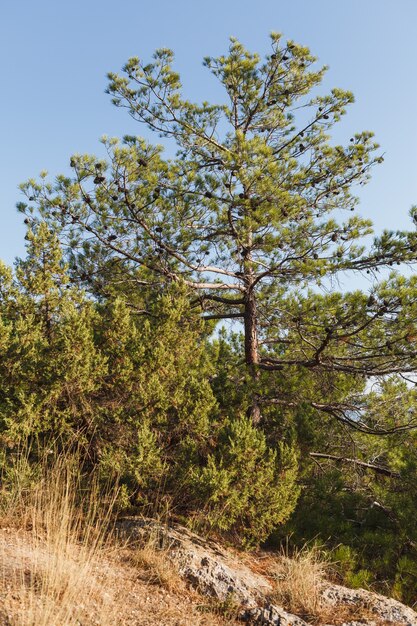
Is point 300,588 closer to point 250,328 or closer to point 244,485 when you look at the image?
point 244,485

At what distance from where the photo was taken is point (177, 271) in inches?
313

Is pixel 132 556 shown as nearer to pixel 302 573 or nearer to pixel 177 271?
pixel 302 573

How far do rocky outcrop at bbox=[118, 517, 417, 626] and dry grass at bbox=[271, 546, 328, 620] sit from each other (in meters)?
0.10

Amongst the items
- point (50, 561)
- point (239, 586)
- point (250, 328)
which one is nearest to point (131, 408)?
point (50, 561)

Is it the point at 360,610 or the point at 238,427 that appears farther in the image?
the point at 238,427

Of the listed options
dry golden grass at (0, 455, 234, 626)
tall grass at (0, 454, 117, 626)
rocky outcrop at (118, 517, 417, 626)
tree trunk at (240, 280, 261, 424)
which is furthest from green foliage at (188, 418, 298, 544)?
tree trunk at (240, 280, 261, 424)

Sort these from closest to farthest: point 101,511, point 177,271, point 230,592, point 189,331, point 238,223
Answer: point 230,592 → point 101,511 → point 189,331 → point 238,223 → point 177,271

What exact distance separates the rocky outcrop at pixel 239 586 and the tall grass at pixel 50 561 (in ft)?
1.64

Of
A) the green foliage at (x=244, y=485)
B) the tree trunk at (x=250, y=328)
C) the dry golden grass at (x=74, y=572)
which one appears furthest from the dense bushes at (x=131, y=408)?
the tree trunk at (x=250, y=328)

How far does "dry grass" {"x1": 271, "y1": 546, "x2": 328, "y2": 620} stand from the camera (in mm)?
4895

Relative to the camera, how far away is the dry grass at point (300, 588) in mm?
4895

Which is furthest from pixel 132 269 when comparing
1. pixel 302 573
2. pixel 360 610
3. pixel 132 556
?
pixel 360 610

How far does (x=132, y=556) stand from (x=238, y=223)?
12.9 feet

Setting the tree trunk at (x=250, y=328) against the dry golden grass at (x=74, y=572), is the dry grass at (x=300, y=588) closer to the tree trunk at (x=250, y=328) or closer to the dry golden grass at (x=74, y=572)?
→ the dry golden grass at (x=74, y=572)
